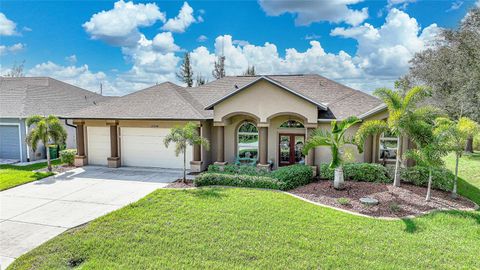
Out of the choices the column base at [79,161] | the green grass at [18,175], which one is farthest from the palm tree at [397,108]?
the column base at [79,161]

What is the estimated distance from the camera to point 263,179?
13.4 metres

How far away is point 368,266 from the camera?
6.86 m

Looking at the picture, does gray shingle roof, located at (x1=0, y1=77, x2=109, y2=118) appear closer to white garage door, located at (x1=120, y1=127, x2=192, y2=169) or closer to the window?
white garage door, located at (x1=120, y1=127, x2=192, y2=169)

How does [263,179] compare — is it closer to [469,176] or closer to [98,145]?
[98,145]

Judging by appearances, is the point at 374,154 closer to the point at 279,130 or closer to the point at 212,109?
the point at 279,130

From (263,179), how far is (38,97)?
19.1 meters

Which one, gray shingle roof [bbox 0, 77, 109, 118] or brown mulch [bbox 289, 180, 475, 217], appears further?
gray shingle roof [bbox 0, 77, 109, 118]

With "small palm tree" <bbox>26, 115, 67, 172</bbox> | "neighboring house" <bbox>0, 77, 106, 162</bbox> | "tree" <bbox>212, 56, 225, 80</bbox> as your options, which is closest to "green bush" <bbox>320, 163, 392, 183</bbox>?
"small palm tree" <bbox>26, 115, 67, 172</bbox>

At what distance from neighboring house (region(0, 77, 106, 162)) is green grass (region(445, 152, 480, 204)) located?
24.8 metres

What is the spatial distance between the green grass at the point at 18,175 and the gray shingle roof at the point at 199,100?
12.7 feet

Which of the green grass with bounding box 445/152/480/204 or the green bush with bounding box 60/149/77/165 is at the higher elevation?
the green bush with bounding box 60/149/77/165

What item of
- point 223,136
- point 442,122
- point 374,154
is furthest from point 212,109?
point 442,122

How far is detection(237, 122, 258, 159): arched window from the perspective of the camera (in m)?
18.2

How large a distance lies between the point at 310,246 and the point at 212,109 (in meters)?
12.0
